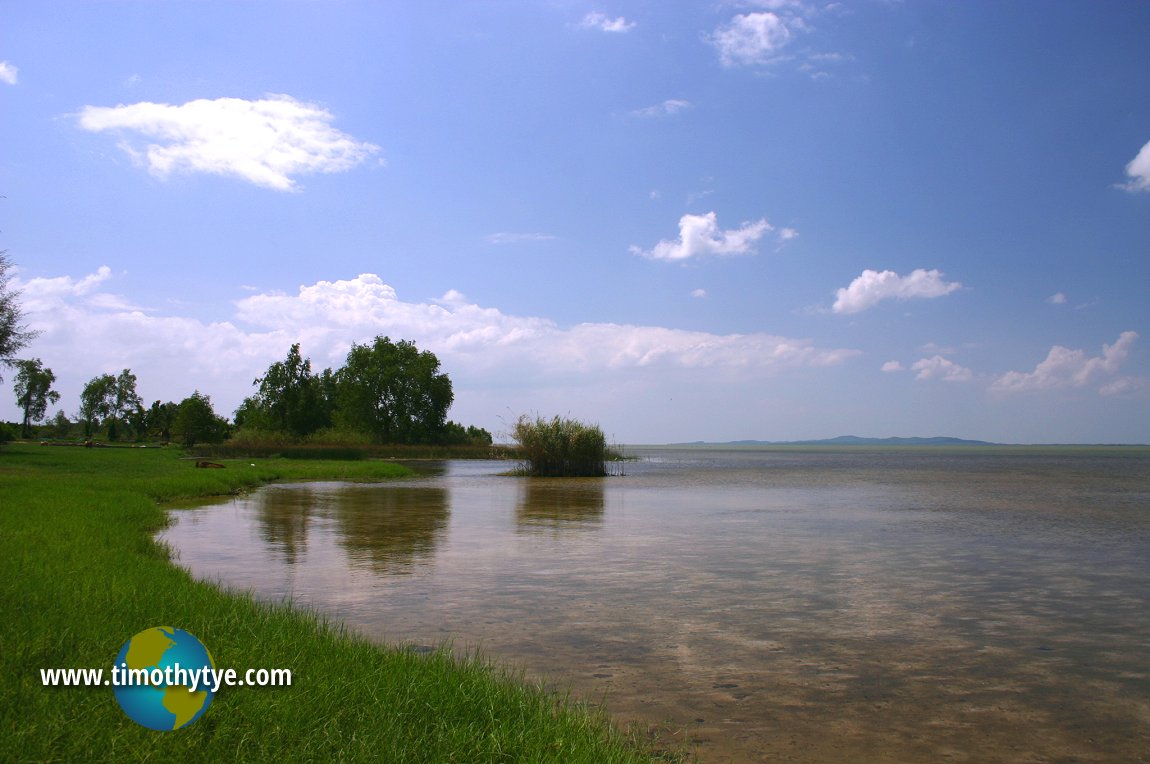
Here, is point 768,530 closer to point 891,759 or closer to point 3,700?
point 891,759

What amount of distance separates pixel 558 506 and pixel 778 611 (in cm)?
→ 1363

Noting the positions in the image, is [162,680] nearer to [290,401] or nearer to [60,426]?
[290,401]

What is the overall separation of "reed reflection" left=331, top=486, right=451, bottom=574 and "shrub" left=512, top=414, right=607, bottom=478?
11399 mm

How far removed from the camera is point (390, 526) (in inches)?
616

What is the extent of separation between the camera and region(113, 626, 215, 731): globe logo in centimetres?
368

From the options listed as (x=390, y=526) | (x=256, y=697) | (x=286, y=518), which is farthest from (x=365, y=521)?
(x=256, y=697)

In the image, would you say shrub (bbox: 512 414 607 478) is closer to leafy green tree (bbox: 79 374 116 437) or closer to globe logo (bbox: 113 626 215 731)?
globe logo (bbox: 113 626 215 731)

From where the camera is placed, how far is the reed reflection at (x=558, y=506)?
1617 centimetres

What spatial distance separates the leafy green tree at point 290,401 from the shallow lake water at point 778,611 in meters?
69.9

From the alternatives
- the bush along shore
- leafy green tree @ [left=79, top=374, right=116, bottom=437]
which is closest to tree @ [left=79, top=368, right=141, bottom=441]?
leafy green tree @ [left=79, top=374, right=116, bottom=437]

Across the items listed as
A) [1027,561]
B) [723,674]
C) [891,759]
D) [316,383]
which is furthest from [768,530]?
[316,383]

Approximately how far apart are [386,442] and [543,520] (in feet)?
237

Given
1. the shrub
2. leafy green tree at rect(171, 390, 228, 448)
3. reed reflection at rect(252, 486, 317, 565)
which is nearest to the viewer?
reed reflection at rect(252, 486, 317, 565)

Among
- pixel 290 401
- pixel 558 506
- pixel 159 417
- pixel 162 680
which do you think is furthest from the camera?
pixel 159 417
